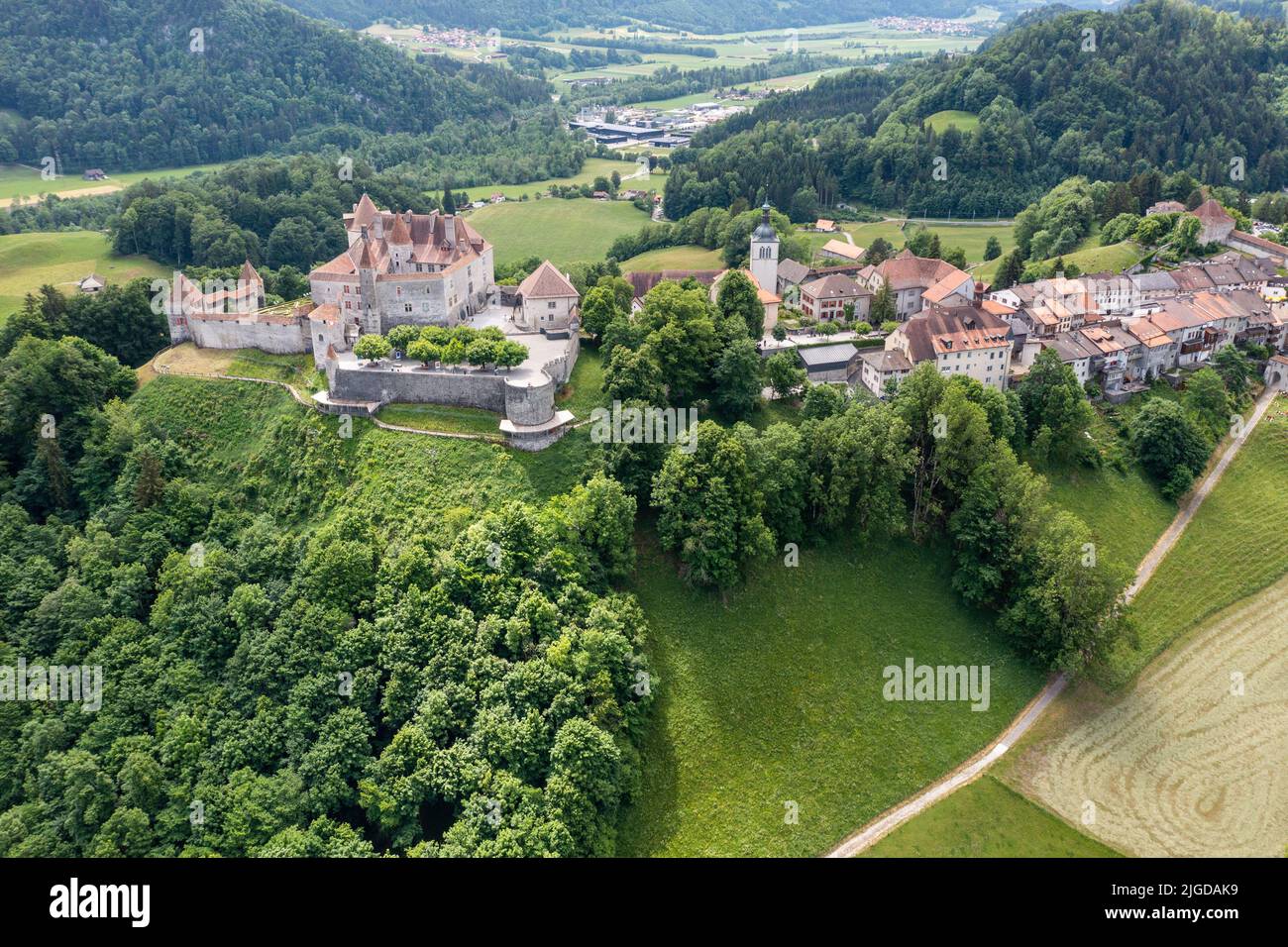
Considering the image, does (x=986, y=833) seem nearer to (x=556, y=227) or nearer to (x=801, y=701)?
(x=801, y=701)

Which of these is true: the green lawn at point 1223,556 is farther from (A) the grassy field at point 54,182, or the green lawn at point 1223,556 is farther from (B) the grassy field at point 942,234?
(A) the grassy field at point 54,182

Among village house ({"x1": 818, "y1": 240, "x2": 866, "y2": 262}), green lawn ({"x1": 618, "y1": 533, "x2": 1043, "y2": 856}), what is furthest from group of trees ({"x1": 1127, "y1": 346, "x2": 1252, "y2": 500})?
village house ({"x1": 818, "y1": 240, "x2": 866, "y2": 262})

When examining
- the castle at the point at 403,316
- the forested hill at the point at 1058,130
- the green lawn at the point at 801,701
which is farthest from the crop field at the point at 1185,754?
the forested hill at the point at 1058,130

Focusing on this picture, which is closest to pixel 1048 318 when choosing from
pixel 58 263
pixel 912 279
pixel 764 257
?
pixel 912 279

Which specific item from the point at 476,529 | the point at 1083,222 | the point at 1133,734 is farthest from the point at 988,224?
the point at 476,529

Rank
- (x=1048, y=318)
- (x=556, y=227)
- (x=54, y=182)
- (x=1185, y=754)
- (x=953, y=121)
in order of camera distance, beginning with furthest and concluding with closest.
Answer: (x=953, y=121) < (x=54, y=182) < (x=556, y=227) < (x=1048, y=318) < (x=1185, y=754)

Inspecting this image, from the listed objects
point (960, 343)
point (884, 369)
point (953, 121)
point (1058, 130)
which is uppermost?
point (953, 121)
